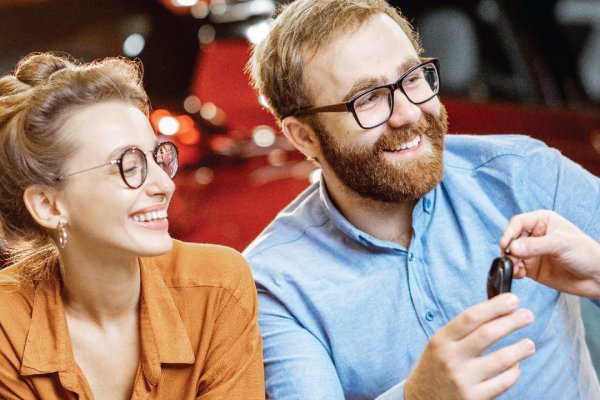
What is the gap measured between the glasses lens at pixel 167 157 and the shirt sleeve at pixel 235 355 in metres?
0.33

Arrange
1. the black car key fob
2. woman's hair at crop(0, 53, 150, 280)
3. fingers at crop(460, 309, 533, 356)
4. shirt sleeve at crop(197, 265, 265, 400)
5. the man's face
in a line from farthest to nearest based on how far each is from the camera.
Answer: the man's face < shirt sleeve at crop(197, 265, 265, 400) < woman's hair at crop(0, 53, 150, 280) < the black car key fob < fingers at crop(460, 309, 533, 356)

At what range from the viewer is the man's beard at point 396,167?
220cm

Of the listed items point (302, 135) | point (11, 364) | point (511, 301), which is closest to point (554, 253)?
point (511, 301)

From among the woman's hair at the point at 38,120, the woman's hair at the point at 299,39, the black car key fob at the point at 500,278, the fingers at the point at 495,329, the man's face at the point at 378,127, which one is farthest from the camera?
the woman's hair at the point at 299,39

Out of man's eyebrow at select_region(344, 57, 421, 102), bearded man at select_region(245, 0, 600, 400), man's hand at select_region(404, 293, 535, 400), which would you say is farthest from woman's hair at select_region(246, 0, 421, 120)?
man's hand at select_region(404, 293, 535, 400)

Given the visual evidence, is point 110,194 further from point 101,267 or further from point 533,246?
point 533,246

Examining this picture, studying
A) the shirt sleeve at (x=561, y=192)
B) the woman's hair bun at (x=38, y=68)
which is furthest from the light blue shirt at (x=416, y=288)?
the woman's hair bun at (x=38, y=68)

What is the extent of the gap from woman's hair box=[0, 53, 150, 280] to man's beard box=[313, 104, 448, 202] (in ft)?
1.80

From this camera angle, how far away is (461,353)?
5.63 ft

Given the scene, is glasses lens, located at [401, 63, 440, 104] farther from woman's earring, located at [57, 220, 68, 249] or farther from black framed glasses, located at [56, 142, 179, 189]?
woman's earring, located at [57, 220, 68, 249]

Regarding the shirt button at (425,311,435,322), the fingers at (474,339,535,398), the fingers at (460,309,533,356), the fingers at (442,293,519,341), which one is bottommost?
the shirt button at (425,311,435,322)

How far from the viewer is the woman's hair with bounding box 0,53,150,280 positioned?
1.99 meters

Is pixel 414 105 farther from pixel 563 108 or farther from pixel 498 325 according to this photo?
pixel 563 108

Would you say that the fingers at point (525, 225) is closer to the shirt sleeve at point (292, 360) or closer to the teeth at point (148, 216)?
the shirt sleeve at point (292, 360)
